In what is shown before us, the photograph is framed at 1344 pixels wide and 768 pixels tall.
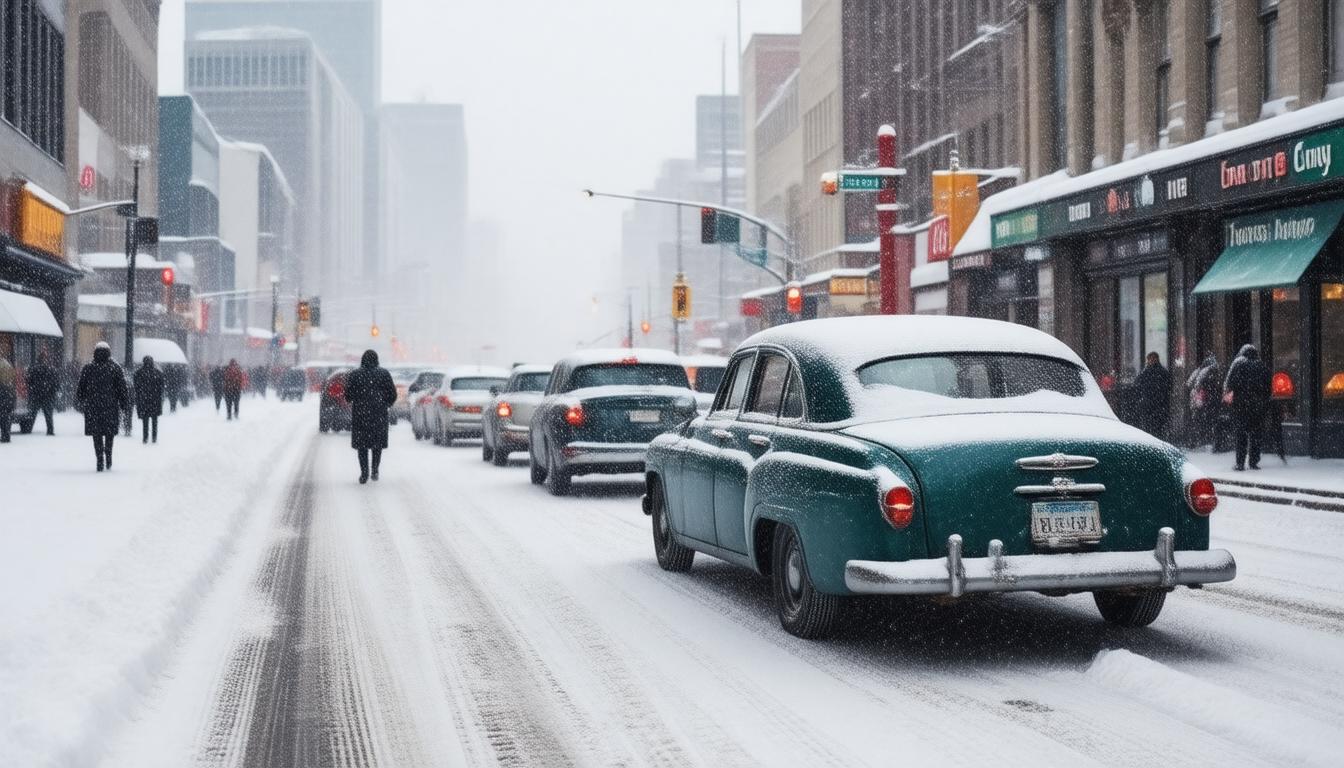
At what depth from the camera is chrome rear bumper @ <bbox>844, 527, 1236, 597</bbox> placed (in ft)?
24.3

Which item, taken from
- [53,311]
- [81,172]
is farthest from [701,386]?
[81,172]

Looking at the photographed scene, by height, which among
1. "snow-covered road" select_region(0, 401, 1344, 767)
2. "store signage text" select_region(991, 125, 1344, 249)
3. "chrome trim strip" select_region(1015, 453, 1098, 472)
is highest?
"store signage text" select_region(991, 125, 1344, 249)

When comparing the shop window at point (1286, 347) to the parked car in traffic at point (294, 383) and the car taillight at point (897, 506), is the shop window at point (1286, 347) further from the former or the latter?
the parked car in traffic at point (294, 383)

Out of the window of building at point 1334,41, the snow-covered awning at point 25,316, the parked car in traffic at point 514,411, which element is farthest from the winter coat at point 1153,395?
the snow-covered awning at point 25,316

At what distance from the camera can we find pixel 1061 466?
298 inches

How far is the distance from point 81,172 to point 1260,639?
59432mm

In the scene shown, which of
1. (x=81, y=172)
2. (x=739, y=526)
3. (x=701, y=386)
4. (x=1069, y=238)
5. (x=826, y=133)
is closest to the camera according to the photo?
(x=739, y=526)

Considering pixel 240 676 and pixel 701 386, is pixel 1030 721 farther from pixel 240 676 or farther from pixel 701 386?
pixel 701 386

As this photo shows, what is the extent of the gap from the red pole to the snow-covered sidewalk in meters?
8.78

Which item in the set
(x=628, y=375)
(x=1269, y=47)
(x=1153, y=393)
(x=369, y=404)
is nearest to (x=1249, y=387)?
(x=1153, y=393)

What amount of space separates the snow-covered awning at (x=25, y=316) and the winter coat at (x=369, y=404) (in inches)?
798

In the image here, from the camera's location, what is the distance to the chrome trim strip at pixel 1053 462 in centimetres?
754

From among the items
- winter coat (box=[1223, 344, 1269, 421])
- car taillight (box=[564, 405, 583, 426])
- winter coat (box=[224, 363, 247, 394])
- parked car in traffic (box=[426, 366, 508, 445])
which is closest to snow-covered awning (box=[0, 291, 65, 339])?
winter coat (box=[224, 363, 247, 394])

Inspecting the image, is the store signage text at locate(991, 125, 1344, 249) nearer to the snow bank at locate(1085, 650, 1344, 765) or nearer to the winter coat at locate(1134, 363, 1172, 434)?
the winter coat at locate(1134, 363, 1172, 434)
